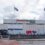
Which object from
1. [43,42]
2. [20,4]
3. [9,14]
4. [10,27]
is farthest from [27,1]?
[43,42]

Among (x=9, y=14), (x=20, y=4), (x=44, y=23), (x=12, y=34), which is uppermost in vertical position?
(x=20, y=4)

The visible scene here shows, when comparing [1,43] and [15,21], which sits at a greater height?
[15,21]

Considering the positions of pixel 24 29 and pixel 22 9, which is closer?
pixel 24 29

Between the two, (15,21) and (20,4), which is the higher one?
(20,4)

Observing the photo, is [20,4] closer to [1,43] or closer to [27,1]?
[27,1]

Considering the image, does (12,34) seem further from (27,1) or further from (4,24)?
(27,1)

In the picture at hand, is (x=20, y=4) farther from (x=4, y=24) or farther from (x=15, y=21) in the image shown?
(x=4, y=24)

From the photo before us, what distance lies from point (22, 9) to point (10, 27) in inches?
12.6

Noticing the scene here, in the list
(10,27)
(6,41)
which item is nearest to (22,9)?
(10,27)

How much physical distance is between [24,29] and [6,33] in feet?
0.78

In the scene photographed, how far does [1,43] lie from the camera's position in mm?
1672

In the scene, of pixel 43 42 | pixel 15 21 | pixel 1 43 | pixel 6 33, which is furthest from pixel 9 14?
pixel 43 42

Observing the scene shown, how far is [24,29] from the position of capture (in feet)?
5.53

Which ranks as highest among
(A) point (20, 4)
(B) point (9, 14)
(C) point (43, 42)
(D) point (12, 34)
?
(A) point (20, 4)
